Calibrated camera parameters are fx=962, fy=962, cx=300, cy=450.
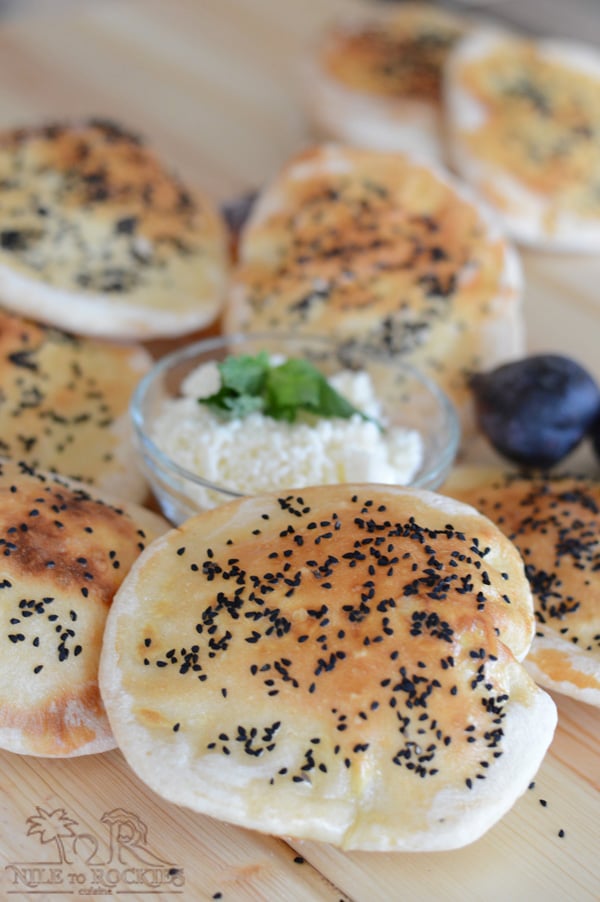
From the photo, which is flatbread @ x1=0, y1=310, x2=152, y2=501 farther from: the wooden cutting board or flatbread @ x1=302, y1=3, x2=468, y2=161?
flatbread @ x1=302, y1=3, x2=468, y2=161

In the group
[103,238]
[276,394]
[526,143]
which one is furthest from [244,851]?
[526,143]

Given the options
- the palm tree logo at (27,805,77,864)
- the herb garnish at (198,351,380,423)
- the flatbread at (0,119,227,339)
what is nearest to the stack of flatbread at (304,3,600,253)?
the flatbread at (0,119,227,339)

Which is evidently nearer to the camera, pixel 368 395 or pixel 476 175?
pixel 368 395

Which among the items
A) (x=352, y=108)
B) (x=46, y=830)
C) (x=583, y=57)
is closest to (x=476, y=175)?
(x=352, y=108)

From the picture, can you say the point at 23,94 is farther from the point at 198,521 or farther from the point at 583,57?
the point at 198,521

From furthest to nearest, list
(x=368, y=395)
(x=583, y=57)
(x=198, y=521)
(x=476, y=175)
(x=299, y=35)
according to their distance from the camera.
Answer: (x=299, y=35) → (x=583, y=57) → (x=476, y=175) → (x=368, y=395) → (x=198, y=521)

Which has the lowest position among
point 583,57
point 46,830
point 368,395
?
point 46,830

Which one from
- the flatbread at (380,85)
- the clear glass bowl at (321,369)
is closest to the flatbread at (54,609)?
the clear glass bowl at (321,369)
